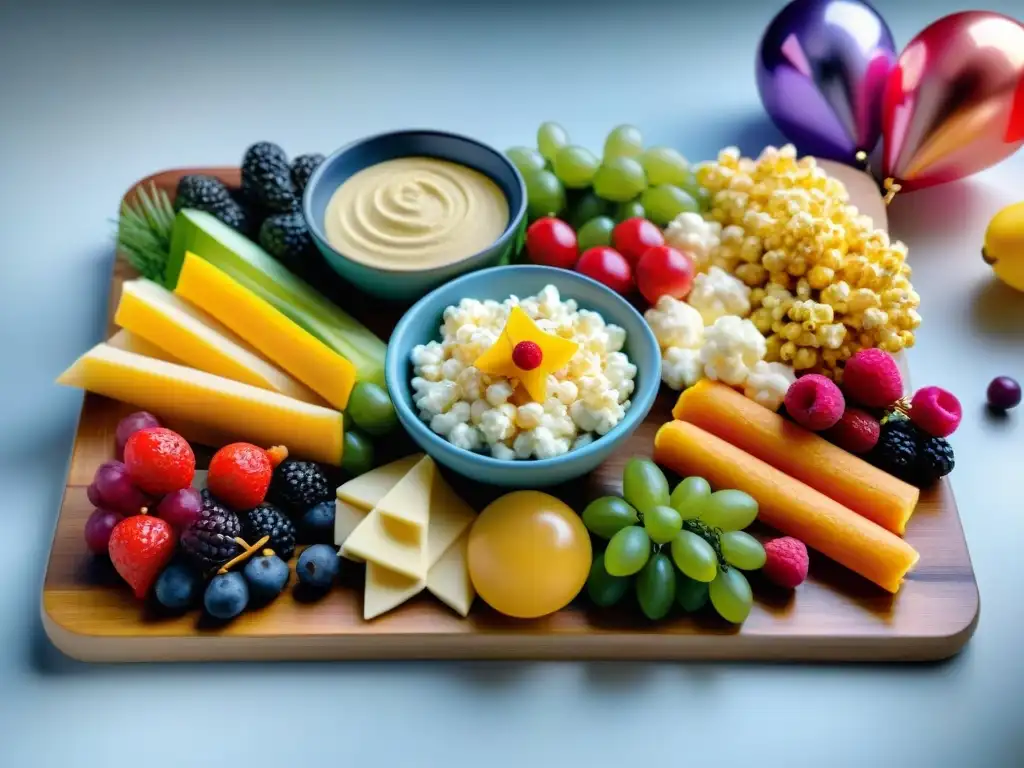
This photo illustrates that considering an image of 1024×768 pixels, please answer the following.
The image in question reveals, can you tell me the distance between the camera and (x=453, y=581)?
4.96 feet

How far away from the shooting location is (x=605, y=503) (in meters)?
1.53

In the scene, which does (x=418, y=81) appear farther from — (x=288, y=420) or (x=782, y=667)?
(x=782, y=667)

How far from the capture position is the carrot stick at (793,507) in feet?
4.94

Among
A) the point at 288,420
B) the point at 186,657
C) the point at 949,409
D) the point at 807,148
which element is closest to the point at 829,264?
the point at 949,409

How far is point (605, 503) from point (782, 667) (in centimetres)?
34

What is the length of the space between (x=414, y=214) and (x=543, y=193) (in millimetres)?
254

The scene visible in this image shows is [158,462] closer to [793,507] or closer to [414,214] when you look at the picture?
[414,214]

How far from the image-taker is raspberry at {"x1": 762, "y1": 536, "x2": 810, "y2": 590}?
1.48 meters

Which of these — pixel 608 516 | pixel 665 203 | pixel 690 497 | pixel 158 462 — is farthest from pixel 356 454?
pixel 665 203

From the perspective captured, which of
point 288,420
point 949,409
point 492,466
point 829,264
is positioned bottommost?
point 288,420

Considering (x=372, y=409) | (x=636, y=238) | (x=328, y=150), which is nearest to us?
(x=372, y=409)

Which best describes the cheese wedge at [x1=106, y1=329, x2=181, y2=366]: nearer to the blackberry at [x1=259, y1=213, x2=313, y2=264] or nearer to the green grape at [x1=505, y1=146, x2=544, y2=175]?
the blackberry at [x1=259, y1=213, x2=313, y2=264]

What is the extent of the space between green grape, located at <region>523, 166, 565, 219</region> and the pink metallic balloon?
644 millimetres

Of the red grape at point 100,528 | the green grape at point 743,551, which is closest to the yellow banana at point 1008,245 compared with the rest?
the green grape at point 743,551
